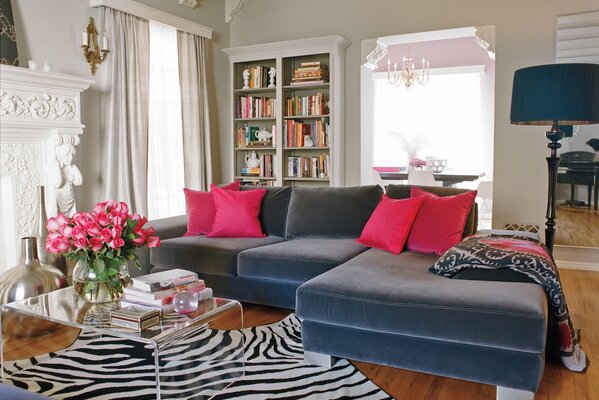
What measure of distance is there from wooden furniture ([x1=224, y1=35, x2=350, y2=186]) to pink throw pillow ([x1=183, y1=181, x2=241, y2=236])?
1829 mm

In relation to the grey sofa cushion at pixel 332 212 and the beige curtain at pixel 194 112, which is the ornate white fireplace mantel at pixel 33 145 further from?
the grey sofa cushion at pixel 332 212

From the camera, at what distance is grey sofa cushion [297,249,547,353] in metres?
1.99

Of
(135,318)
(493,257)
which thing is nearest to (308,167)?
(493,257)

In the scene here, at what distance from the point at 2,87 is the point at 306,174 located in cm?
319

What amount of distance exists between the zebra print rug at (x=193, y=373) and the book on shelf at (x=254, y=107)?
11.4 feet

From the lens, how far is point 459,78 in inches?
332

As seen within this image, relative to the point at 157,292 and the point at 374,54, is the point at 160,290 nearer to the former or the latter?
the point at 157,292

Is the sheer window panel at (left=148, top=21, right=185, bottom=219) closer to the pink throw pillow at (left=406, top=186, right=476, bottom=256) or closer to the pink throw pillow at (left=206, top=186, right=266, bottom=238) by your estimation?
the pink throw pillow at (left=206, top=186, right=266, bottom=238)

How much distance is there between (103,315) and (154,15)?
3.56 meters

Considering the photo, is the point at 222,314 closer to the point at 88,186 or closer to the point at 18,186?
the point at 18,186

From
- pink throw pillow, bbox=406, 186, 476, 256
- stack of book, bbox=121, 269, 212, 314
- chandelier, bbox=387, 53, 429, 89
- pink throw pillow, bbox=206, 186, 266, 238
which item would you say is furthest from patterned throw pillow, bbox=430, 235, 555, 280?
chandelier, bbox=387, 53, 429, 89

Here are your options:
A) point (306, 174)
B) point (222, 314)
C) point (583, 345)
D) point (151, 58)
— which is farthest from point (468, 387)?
point (151, 58)

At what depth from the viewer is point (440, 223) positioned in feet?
10.3

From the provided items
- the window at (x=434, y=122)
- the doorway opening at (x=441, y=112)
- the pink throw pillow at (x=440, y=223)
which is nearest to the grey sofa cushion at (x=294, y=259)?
the pink throw pillow at (x=440, y=223)
